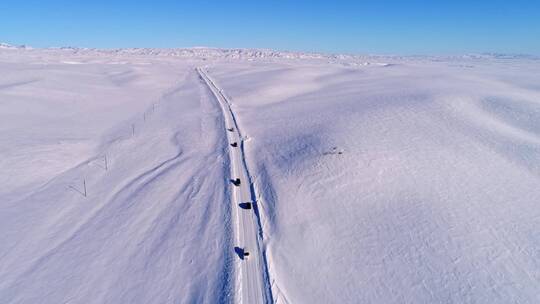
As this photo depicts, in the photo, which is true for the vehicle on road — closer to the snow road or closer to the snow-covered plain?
the snow road

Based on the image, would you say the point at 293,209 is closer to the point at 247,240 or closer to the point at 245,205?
the point at 245,205

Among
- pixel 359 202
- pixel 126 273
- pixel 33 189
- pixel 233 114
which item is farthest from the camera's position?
pixel 233 114

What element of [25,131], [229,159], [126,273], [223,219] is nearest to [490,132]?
[229,159]

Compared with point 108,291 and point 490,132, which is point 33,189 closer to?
point 108,291

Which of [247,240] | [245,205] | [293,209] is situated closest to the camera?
[247,240]

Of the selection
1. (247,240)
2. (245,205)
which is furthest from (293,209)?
(247,240)

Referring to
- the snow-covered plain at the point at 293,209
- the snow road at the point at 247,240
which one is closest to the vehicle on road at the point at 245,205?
the snow road at the point at 247,240
